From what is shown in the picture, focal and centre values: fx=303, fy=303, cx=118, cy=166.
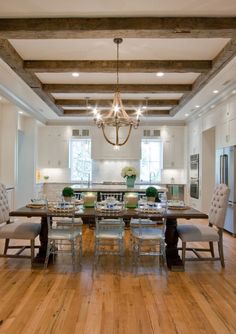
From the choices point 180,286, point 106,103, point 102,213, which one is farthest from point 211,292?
point 106,103

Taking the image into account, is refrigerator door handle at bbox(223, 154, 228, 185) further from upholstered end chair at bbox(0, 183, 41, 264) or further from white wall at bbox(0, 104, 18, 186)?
white wall at bbox(0, 104, 18, 186)

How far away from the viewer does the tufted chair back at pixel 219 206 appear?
386 centimetres

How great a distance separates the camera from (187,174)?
30.5ft

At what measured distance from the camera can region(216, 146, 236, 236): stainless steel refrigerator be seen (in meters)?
5.60

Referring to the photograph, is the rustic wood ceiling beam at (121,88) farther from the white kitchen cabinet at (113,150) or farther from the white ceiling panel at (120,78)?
the white kitchen cabinet at (113,150)

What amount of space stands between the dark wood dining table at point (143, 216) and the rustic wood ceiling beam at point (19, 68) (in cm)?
213

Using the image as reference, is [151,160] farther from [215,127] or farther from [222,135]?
[222,135]

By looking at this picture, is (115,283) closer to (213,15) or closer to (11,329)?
(11,329)

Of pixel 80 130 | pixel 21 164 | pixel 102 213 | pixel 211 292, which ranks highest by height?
Answer: pixel 80 130

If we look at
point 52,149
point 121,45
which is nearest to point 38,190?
point 52,149

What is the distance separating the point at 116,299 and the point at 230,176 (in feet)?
12.0

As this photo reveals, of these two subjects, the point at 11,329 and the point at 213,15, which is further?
the point at 213,15

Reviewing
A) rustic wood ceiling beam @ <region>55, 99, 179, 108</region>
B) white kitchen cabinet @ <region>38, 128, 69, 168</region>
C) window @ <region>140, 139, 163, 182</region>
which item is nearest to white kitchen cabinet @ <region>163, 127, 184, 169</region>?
window @ <region>140, 139, 163, 182</region>

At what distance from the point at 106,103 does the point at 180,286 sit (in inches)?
201
